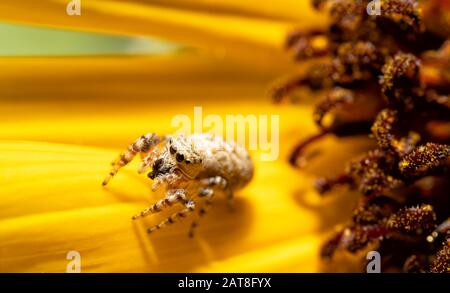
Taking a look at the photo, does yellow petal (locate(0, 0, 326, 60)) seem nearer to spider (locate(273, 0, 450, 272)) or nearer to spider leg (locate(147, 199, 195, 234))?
spider (locate(273, 0, 450, 272))

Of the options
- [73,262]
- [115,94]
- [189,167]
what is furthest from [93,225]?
[115,94]

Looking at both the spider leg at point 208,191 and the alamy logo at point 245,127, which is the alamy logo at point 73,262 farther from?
the alamy logo at point 245,127

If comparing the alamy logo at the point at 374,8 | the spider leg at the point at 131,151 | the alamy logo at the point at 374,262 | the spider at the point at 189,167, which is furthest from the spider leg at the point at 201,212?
the alamy logo at the point at 374,8

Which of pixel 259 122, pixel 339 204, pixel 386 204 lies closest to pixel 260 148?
pixel 259 122

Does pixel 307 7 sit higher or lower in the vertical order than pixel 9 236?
higher

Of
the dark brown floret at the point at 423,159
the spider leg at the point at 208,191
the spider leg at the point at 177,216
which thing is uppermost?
the dark brown floret at the point at 423,159

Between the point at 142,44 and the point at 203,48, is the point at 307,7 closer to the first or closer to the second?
the point at 203,48

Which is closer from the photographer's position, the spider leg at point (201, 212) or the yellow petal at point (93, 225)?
the yellow petal at point (93, 225)
